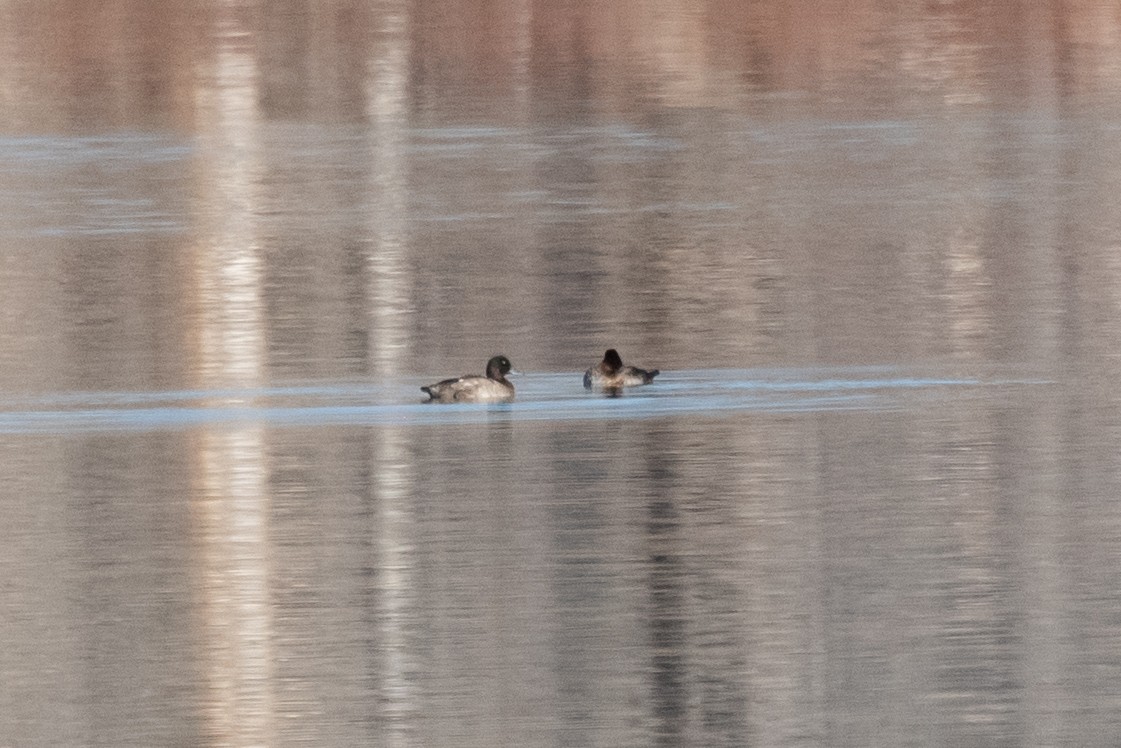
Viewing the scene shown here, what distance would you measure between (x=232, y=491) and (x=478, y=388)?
94.8 inches

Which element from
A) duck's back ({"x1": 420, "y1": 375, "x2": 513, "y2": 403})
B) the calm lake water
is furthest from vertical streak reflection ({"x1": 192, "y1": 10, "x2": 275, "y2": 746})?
duck's back ({"x1": 420, "y1": 375, "x2": 513, "y2": 403})

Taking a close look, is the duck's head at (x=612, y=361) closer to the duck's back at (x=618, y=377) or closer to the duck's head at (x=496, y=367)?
the duck's back at (x=618, y=377)

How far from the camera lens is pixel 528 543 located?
10219 millimetres

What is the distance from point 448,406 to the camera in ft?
45.2

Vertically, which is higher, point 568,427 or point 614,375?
point 614,375

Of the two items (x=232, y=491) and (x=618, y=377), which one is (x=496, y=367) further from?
(x=232, y=491)

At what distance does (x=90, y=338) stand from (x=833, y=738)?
30.3 feet

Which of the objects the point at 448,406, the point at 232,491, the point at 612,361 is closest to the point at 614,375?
the point at 612,361

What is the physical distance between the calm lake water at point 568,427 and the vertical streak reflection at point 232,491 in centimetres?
3

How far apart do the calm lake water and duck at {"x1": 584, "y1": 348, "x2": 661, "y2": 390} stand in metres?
0.20

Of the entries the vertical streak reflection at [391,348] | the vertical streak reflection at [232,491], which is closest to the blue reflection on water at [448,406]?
the vertical streak reflection at [232,491]

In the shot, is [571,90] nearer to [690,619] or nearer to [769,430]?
[769,430]

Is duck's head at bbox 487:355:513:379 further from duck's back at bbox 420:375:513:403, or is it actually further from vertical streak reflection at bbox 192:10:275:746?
vertical streak reflection at bbox 192:10:275:746

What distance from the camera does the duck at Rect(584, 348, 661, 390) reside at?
1391cm
